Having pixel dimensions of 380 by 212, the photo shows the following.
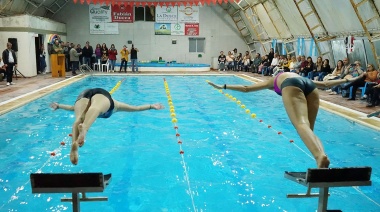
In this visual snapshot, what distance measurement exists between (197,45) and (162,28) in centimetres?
236

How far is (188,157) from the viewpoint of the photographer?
524 centimetres

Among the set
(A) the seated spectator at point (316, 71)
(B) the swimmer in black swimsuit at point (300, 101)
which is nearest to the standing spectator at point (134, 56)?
(A) the seated spectator at point (316, 71)

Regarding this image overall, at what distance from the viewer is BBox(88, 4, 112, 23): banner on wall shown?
66.9 feet

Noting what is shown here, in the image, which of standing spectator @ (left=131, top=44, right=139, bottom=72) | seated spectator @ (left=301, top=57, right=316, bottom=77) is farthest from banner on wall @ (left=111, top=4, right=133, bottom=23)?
seated spectator @ (left=301, top=57, right=316, bottom=77)

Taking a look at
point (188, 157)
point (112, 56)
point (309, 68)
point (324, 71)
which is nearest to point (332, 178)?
point (188, 157)

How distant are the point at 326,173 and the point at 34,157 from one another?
421 cm

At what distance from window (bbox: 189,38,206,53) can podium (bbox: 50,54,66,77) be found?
28.9 ft

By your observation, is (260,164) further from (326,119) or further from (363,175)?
(326,119)

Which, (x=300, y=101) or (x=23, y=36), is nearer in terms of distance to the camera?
(x=300, y=101)

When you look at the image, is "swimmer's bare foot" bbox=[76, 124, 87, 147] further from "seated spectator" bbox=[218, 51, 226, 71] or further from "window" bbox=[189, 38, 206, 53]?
"window" bbox=[189, 38, 206, 53]

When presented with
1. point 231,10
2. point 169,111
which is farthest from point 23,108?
point 231,10

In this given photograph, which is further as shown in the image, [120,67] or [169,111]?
[120,67]

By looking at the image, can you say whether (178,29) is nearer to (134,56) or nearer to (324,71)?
(134,56)

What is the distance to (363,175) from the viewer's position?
2494 mm
